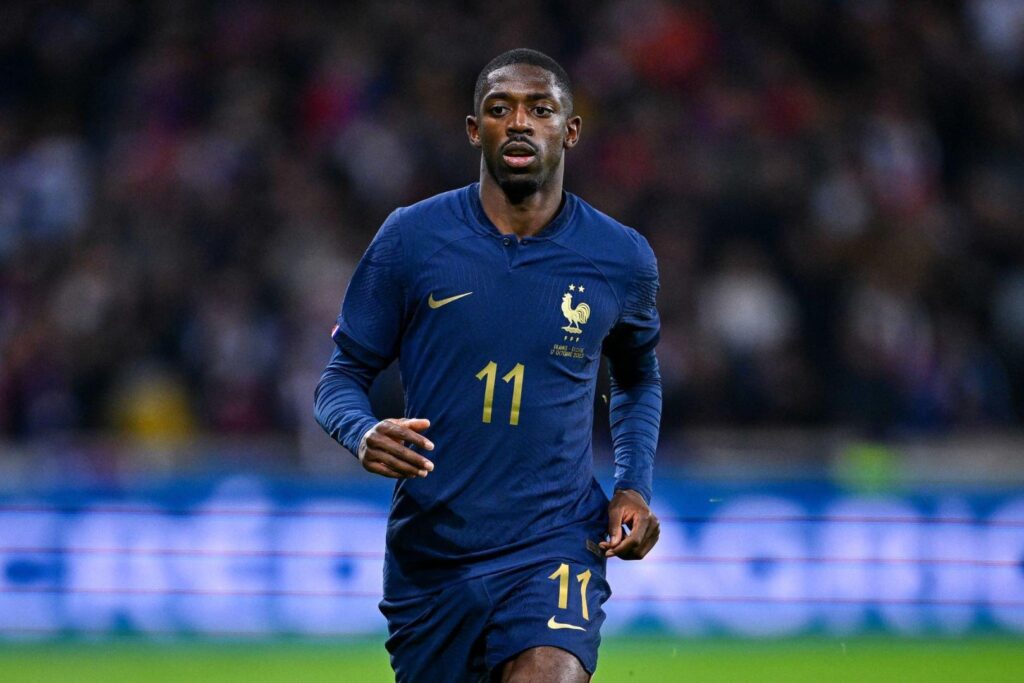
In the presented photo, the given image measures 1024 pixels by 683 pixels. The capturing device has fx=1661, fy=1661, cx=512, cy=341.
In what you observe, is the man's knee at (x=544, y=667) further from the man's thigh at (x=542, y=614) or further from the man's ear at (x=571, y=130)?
the man's ear at (x=571, y=130)

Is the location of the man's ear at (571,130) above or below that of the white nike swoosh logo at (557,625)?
above

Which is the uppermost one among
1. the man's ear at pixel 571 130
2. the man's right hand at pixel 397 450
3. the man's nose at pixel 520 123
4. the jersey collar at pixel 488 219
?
the man's ear at pixel 571 130

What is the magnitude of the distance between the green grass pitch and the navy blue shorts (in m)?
3.77

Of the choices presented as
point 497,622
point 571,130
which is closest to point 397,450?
point 497,622

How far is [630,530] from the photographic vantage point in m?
4.46

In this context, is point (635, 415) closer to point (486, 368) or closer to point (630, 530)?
point (630, 530)

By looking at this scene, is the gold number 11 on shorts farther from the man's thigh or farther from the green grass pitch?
the green grass pitch

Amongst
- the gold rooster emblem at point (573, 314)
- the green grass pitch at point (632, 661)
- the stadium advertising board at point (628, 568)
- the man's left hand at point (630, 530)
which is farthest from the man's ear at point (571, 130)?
the stadium advertising board at point (628, 568)

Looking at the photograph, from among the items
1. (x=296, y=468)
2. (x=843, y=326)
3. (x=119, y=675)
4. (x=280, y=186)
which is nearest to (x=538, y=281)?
(x=119, y=675)

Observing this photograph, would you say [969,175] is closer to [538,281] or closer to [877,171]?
[877,171]

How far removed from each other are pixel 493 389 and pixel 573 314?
1.00ft

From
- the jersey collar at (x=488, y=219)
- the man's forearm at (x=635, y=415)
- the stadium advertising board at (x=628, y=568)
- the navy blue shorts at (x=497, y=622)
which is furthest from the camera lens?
the stadium advertising board at (x=628, y=568)

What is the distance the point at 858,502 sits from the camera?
8969 mm

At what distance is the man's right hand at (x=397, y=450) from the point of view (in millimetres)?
4004
